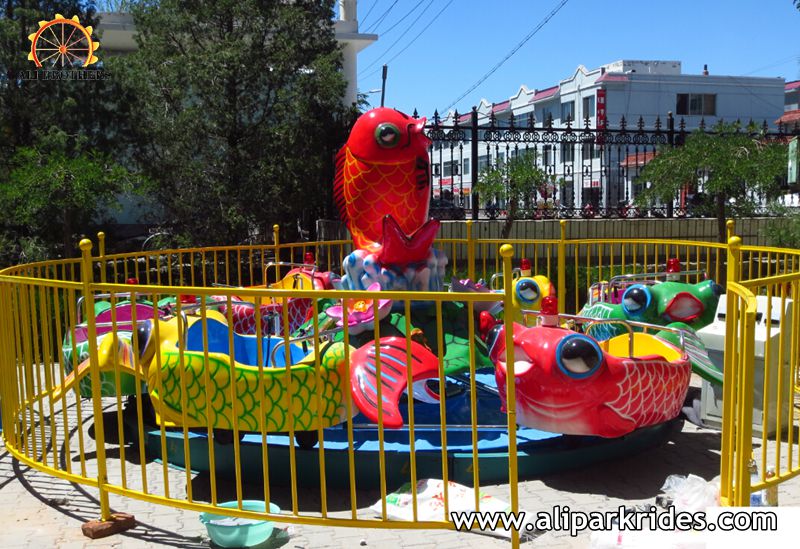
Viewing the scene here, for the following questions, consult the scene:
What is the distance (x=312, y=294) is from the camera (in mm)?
3598

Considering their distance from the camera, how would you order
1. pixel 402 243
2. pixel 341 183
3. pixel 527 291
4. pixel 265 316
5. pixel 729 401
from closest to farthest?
1. pixel 729 401
2. pixel 402 243
3. pixel 527 291
4. pixel 341 183
5. pixel 265 316

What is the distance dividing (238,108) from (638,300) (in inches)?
311

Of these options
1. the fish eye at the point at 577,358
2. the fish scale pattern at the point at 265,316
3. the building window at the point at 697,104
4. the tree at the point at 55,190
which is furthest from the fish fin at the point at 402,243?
the building window at the point at 697,104

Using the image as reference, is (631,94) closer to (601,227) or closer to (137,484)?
(601,227)

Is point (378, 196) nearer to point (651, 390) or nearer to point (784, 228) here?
point (651, 390)

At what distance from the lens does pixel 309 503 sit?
15.2ft

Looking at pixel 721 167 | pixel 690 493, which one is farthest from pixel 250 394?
pixel 721 167

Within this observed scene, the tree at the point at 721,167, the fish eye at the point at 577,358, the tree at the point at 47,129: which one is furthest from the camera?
the tree at the point at 47,129

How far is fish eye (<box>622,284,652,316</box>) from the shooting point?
22.5 ft

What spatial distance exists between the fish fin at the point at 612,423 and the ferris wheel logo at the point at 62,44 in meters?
10.8

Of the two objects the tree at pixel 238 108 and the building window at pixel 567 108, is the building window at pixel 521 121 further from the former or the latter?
the tree at pixel 238 108

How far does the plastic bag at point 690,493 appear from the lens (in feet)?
14.1

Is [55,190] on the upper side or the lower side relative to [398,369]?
upper

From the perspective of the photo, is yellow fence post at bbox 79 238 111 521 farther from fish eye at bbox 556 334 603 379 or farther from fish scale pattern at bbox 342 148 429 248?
fish scale pattern at bbox 342 148 429 248
